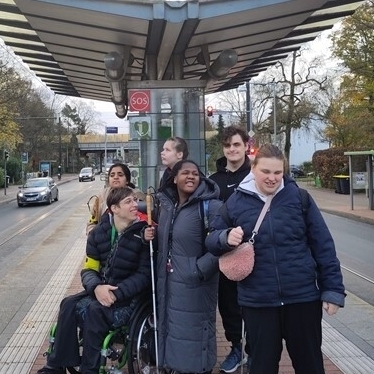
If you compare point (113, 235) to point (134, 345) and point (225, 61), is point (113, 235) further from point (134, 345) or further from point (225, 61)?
point (225, 61)

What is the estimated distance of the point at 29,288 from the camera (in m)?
7.91

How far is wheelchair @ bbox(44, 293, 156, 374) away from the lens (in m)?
3.88

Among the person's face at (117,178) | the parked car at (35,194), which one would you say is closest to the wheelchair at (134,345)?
the person's face at (117,178)

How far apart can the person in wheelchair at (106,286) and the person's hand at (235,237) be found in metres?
0.86

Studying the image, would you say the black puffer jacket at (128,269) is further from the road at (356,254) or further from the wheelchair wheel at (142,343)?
the road at (356,254)

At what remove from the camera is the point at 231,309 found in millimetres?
4480

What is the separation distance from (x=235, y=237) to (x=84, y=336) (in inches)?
61.5

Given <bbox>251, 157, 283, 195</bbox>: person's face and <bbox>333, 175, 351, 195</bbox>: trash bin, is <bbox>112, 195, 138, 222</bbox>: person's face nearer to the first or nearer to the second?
<bbox>251, 157, 283, 195</bbox>: person's face

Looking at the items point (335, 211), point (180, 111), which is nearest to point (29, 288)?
point (180, 111)

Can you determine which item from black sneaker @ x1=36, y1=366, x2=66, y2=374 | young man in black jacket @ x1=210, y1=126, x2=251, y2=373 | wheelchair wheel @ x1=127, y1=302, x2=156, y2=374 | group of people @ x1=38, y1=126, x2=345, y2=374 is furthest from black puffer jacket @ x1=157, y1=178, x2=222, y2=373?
black sneaker @ x1=36, y1=366, x2=66, y2=374

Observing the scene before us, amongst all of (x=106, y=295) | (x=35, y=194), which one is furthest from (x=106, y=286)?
(x=35, y=194)

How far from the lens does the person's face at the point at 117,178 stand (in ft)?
17.0

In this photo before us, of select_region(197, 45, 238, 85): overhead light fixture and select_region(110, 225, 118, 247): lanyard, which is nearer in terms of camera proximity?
select_region(110, 225, 118, 247): lanyard

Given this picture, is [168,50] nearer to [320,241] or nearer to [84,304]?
[84,304]
